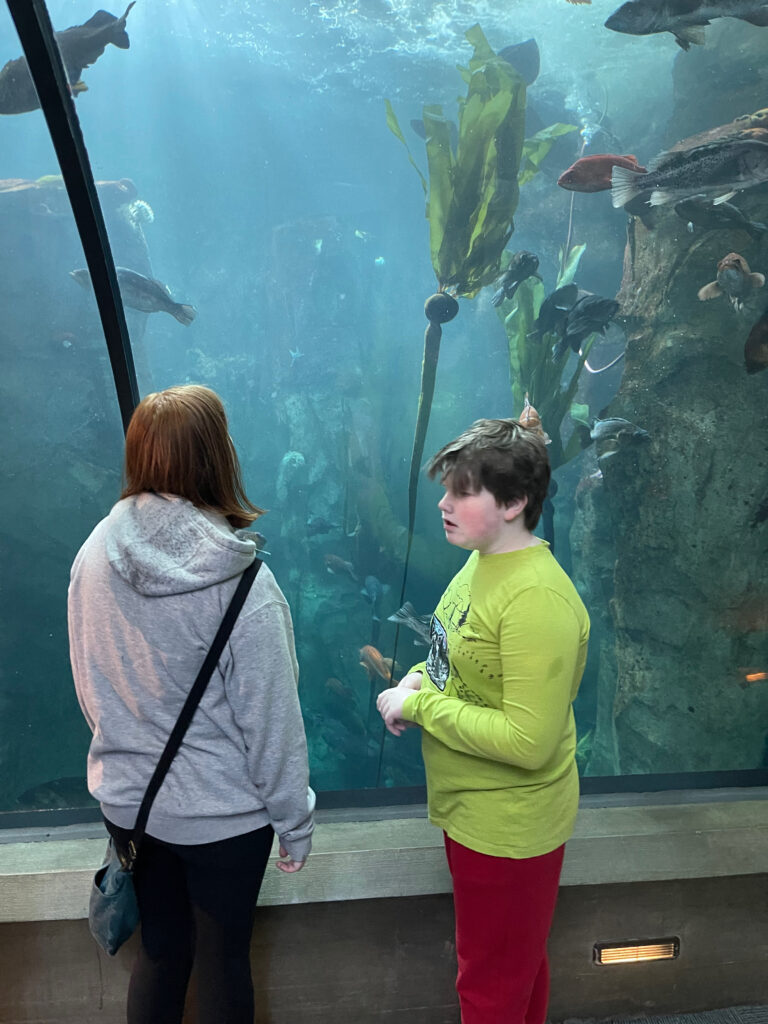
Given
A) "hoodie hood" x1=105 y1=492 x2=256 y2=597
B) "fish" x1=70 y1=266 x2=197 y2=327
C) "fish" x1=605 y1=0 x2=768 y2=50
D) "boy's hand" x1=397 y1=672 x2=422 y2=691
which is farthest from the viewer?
"fish" x1=70 y1=266 x2=197 y2=327

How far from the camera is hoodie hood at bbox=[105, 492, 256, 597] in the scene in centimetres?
99

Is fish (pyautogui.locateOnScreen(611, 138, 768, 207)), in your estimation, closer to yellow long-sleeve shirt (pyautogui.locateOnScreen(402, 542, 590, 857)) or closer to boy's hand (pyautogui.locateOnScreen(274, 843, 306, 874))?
yellow long-sleeve shirt (pyautogui.locateOnScreen(402, 542, 590, 857))

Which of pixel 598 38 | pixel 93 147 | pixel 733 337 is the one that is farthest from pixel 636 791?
pixel 93 147

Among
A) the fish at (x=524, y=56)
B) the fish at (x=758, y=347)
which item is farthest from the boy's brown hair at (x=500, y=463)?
the fish at (x=524, y=56)

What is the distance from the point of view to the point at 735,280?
136 inches

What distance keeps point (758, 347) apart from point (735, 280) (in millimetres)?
406

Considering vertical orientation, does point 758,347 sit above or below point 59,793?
above

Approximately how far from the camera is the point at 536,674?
41.9 inches

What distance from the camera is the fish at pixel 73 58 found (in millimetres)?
1855

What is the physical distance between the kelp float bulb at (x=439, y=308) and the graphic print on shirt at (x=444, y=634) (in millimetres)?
2851

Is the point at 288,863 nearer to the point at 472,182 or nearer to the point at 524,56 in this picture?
the point at 472,182

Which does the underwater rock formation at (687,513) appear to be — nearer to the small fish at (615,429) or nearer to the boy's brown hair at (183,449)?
the small fish at (615,429)

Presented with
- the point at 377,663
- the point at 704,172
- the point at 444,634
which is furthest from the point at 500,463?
the point at 377,663

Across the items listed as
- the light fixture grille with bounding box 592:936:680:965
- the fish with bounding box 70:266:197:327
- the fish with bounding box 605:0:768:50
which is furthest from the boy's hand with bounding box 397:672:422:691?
the fish with bounding box 70:266:197:327
